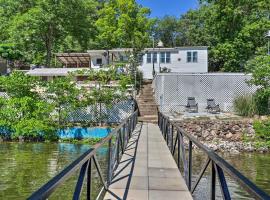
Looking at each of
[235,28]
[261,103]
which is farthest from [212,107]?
[235,28]

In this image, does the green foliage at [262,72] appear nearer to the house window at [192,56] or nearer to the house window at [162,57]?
the house window at [192,56]

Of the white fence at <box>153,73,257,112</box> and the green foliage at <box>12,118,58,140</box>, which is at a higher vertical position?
the white fence at <box>153,73,257,112</box>

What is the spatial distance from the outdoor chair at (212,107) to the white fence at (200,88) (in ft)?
2.46

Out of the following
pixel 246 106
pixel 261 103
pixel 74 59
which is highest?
pixel 74 59

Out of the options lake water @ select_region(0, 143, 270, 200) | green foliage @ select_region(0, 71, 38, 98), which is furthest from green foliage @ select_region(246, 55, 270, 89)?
green foliage @ select_region(0, 71, 38, 98)

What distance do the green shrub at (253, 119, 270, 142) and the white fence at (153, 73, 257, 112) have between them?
16.6ft

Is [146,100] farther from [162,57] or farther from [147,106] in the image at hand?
[162,57]

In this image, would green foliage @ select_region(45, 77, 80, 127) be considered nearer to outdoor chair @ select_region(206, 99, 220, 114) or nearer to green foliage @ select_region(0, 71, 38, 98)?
green foliage @ select_region(0, 71, 38, 98)

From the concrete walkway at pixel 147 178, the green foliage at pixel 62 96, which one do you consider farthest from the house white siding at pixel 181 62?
the concrete walkway at pixel 147 178

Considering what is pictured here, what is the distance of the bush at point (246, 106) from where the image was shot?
2097cm

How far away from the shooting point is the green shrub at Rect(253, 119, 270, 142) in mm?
17703

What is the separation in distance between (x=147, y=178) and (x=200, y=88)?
58.5ft

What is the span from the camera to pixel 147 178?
683cm

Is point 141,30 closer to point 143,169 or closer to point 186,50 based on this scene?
point 186,50
